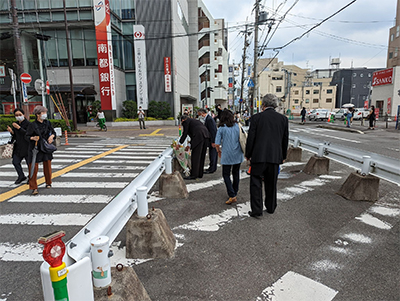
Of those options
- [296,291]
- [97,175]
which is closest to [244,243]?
[296,291]

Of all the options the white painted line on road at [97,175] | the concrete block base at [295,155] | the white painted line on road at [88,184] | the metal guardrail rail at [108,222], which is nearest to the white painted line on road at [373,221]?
the metal guardrail rail at [108,222]

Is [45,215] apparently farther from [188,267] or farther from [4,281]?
[188,267]

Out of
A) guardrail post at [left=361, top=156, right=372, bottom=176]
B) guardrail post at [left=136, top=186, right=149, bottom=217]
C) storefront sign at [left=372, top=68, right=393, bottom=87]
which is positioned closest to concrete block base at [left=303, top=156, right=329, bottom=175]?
guardrail post at [left=361, top=156, right=372, bottom=176]

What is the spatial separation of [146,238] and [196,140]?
3.79m

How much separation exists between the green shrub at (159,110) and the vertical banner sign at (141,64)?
603mm

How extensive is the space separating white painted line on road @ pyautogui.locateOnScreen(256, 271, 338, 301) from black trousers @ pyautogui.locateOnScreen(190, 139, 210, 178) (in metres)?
4.22

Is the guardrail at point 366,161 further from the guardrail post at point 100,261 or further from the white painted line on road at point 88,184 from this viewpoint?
the white painted line on road at point 88,184

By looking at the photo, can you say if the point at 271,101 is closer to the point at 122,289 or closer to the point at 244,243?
the point at 244,243

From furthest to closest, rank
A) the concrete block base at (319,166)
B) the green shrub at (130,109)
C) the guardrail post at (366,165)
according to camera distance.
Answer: the green shrub at (130,109) → the concrete block base at (319,166) → the guardrail post at (366,165)

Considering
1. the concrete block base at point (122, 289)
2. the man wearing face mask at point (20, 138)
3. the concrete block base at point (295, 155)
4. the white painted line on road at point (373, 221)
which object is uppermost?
the man wearing face mask at point (20, 138)

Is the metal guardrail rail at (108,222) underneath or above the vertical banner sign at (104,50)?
underneath

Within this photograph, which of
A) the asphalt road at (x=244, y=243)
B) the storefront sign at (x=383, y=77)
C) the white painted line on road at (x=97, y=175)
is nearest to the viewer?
the asphalt road at (x=244, y=243)

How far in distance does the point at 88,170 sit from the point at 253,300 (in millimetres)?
6909

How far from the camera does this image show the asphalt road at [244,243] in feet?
8.98
